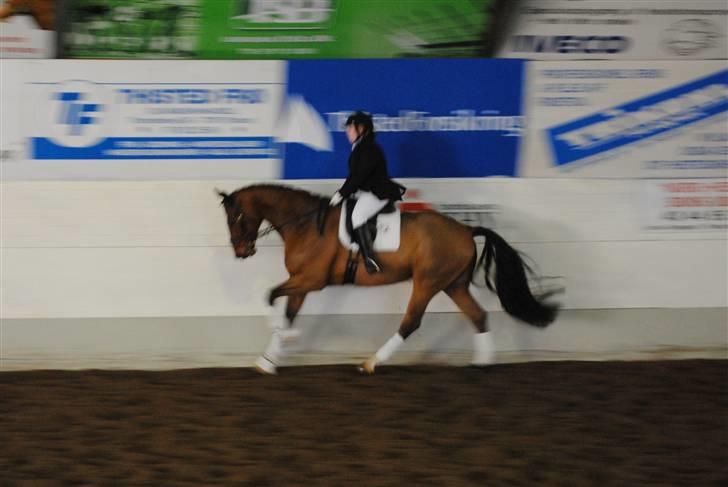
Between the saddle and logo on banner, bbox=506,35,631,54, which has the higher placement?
logo on banner, bbox=506,35,631,54

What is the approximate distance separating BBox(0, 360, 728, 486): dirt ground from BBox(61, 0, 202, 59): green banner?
93.3 inches

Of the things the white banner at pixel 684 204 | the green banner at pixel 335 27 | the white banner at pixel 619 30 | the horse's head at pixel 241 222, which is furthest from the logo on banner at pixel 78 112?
the white banner at pixel 684 204

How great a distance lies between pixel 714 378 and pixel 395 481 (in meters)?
2.99

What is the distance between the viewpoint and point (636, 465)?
4855 millimetres

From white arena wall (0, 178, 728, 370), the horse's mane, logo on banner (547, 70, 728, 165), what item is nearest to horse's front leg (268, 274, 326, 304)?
white arena wall (0, 178, 728, 370)

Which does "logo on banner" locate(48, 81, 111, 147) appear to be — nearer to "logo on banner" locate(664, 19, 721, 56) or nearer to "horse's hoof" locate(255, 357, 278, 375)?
"horse's hoof" locate(255, 357, 278, 375)

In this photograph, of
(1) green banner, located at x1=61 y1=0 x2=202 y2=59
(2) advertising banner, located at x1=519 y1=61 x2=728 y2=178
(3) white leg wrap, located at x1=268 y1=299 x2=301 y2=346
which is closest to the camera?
(3) white leg wrap, located at x1=268 y1=299 x2=301 y2=346

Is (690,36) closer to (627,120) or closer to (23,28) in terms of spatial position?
(627,120)

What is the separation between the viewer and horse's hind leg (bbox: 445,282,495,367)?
6316 mm

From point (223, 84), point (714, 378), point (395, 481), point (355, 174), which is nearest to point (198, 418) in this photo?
point (395, 481)

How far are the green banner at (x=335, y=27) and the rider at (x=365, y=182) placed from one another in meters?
0.84

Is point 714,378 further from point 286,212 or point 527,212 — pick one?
point 286,212

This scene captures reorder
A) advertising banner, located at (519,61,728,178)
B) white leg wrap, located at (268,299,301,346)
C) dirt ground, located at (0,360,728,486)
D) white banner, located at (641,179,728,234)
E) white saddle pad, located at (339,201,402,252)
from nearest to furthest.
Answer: dirt ground, located at (0,360,728,486) → white saddle pad, located at (339,201,402,252) → white leg wrap, located at (268,299,301,346) → advertising banner, located at (519,61,728,178) → white banner, located at (641,179,728,234)

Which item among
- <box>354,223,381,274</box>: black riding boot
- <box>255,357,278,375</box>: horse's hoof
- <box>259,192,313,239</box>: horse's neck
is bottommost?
<box>255,357,278,375</box>: horse's hoof
